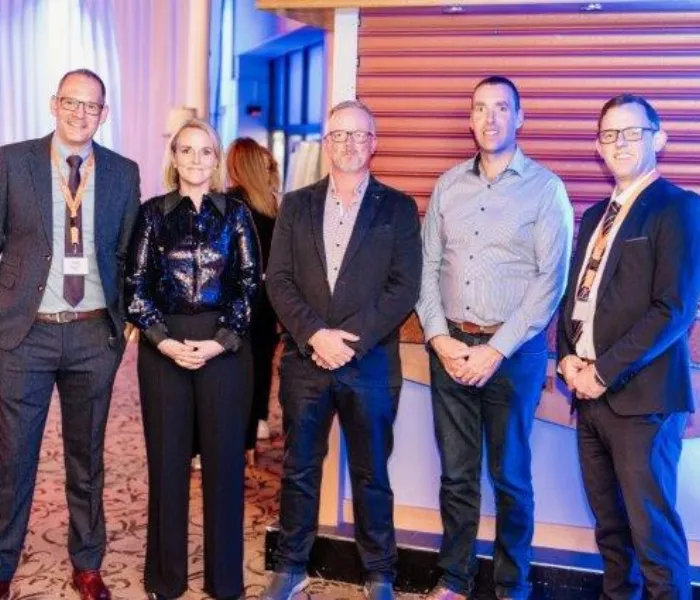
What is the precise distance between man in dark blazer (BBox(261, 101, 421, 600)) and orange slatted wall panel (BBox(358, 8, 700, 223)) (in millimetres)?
311

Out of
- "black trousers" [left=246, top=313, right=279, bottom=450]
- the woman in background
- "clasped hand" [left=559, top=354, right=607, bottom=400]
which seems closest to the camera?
"clasped hand" [left=559, top=354, right=607, bottom=400]

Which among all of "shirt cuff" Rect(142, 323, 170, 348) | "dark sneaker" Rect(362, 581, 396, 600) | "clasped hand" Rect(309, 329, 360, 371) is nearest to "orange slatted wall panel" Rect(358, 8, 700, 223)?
"clasped hand" Rect(309, 329, 360, 371)

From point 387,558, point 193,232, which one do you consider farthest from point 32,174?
point 387,558

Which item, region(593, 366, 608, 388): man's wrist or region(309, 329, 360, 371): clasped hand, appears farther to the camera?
region(309, 329, 360, 371): clasped hand

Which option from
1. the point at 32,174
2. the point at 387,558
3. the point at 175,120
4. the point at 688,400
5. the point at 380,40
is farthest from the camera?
the point at 175,120

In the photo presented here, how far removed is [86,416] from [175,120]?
3635 millimetres

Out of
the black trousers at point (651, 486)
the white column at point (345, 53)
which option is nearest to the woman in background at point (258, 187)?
the white column at point (345, 53)

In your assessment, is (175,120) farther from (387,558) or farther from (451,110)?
(387,558)

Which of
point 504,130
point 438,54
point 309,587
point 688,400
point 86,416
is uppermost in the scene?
point 438,54

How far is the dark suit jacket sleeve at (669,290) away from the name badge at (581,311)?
0.17 metres

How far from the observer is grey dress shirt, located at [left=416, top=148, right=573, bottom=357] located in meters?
2.96

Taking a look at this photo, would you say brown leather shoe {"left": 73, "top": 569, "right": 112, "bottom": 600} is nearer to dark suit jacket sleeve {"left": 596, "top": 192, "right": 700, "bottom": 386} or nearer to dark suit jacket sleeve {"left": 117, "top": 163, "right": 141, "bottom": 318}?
dark suit jacket sleeve {"left": 117, "top": 163, "right": 141, "bottom": 318}

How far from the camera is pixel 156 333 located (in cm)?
293

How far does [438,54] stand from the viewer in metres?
3.37
